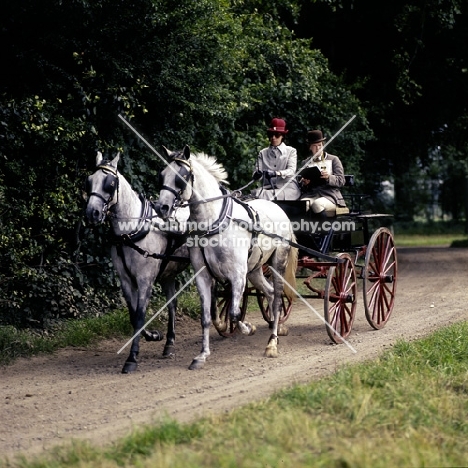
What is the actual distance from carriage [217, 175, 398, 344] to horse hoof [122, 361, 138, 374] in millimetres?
1725

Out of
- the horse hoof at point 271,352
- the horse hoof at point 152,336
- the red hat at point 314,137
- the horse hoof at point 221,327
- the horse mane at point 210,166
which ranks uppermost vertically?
the red hat at point 314,137

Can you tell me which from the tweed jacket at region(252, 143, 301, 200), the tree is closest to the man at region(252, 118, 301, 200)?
the tweed jacket at region(252, 143, 301, 200)

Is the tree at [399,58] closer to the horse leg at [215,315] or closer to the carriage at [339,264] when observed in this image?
the carriage at [339,264]

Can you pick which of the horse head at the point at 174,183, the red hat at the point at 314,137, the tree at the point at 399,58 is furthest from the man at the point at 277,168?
the tree at the point at 399,58

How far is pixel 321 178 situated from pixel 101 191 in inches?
123

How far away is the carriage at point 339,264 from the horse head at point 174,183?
1.90 m

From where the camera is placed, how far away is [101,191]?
8625 millimetres

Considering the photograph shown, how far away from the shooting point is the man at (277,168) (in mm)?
10391

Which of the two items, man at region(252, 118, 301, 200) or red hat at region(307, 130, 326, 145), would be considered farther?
Result: red hat at region(307, 130, 326, 145)

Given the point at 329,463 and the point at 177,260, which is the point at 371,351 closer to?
the point at 177,260

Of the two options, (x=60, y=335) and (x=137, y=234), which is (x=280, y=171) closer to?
(x=137, y=234)

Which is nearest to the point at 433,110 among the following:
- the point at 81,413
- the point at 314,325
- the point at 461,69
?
the point at 461,69

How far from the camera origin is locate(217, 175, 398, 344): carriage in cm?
1005

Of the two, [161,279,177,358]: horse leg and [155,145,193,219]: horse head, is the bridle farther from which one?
[161,279,177,358]: horse leg
